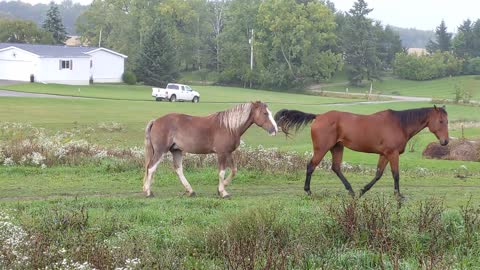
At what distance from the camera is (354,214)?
9672 mm

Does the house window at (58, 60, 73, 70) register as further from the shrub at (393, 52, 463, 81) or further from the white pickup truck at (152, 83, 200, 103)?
the shrub at (393, 52, 463, 81)

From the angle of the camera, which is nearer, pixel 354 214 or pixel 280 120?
pixel 354 214

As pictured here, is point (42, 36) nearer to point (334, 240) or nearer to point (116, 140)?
point (116, 140)

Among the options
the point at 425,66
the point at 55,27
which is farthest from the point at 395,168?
the point at 55,27

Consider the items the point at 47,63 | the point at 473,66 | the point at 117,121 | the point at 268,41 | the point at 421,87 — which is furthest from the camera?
the point at 473,66

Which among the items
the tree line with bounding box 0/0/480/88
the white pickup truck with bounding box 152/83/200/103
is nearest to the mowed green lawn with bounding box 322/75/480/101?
the tree line with bounding box 0/0/480/88

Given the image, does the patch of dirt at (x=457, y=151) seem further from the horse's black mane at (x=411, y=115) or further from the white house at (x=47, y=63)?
the white house at (x=47, y=63)

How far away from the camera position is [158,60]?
8169cm

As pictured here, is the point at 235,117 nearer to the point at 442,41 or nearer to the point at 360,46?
the point at 360,46

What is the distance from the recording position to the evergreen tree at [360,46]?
103 metres

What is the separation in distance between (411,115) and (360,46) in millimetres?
92066

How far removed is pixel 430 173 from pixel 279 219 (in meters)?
10.7

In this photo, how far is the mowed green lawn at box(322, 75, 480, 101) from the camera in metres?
91.0

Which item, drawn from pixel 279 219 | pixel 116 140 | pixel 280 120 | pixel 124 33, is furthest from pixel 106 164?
pixel 124 33
